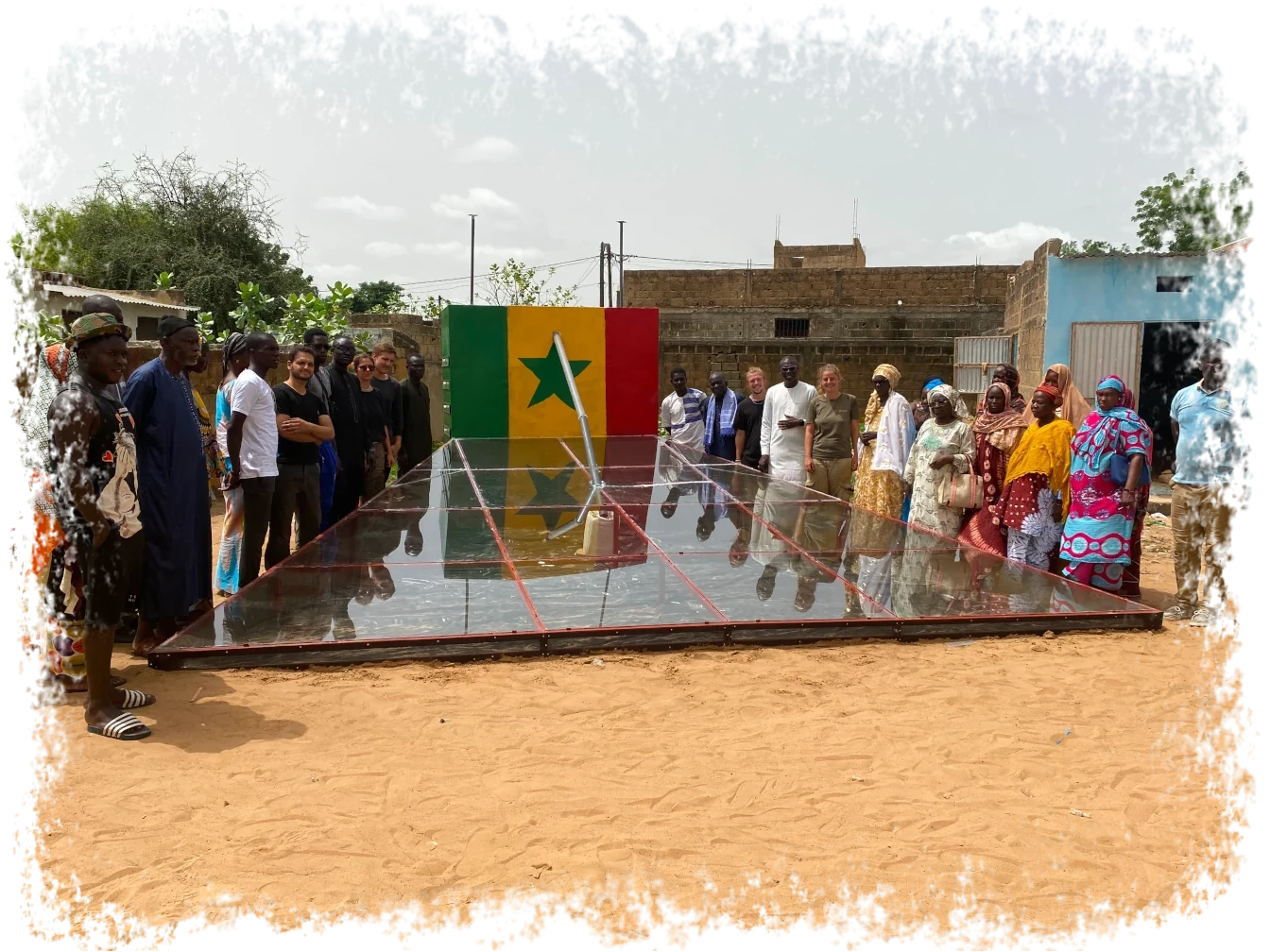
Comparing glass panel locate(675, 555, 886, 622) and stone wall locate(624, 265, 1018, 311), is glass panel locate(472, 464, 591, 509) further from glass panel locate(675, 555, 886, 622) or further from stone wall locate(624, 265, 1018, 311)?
stone wall locate(624, 265, 1018, 311)

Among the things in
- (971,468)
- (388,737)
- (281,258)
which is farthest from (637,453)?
(281,258)

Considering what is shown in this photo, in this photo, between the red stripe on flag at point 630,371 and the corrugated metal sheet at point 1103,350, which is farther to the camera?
the red stripe on flag at point 630,371

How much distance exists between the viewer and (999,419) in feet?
17.7

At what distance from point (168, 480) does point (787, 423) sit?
176 inches

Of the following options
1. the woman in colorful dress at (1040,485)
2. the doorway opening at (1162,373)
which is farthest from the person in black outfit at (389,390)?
the doorway opening at (1162,373)

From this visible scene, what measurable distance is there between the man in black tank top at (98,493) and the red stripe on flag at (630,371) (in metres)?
8.28

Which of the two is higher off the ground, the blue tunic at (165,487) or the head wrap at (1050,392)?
the head wrap at (1050,392)

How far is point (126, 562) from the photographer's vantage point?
10.1ft

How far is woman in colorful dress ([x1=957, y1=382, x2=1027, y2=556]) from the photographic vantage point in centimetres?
533

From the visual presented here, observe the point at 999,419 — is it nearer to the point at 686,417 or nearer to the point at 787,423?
the point at 787,423

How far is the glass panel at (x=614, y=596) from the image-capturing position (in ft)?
12.9

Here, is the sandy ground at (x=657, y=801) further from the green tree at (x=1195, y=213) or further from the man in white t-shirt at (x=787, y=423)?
the green tree at (x=1195, y=213)

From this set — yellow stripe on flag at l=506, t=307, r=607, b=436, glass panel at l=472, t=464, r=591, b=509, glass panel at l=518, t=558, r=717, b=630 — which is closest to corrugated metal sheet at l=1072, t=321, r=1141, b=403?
yellow stripe on flag at l=506, t=307, r=607, b=436

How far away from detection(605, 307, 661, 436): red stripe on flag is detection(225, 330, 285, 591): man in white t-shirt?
22.0 ft
